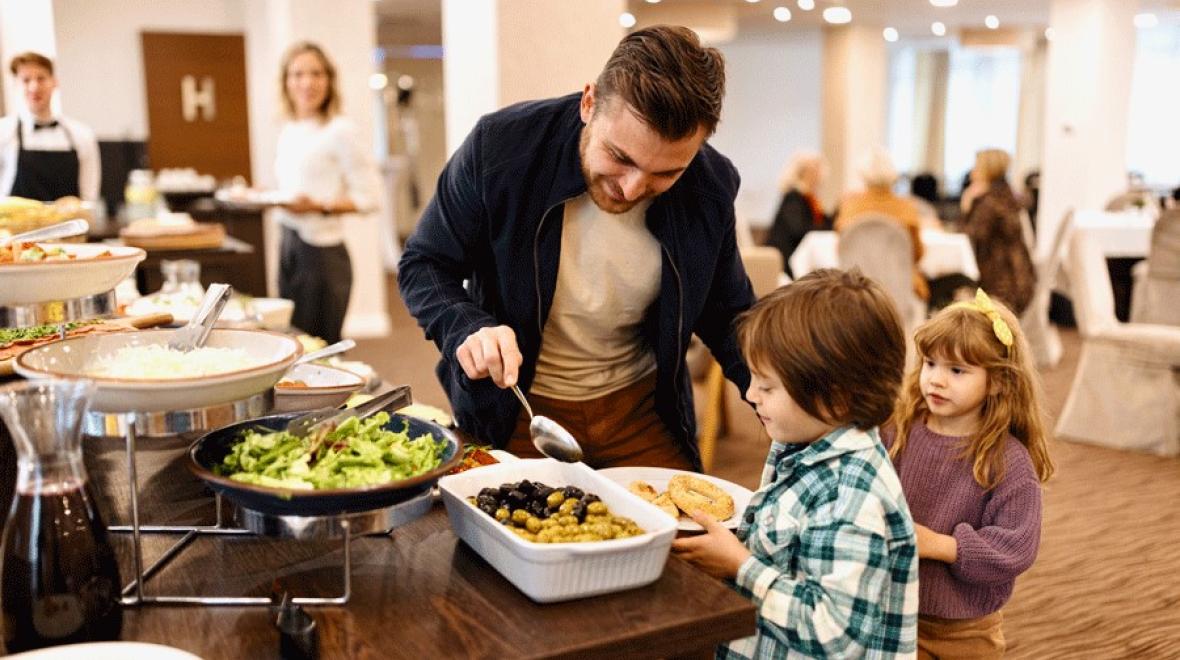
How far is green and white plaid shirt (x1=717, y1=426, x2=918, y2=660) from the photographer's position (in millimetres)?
1282

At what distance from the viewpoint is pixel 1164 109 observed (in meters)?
14.7

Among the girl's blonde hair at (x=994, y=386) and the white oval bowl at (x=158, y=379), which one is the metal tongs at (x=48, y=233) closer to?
the white oval bowl at (x=158, y=379)

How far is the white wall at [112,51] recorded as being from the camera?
945cm

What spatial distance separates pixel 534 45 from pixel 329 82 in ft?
4.97

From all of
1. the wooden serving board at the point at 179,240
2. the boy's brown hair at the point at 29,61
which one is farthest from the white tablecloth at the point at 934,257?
the boy's brown hair at the point at 29,61

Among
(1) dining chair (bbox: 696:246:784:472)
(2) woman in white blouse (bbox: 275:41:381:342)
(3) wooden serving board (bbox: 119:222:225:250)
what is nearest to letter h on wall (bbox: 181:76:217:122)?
(2) woman in white blouse (bbox: 275:41:381:342)

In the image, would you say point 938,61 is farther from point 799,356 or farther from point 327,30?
point 799,356

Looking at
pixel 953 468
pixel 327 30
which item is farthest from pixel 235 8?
pixel 953 468

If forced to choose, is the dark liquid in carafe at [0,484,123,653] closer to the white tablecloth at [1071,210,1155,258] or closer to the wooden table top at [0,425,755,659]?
the wooden table top at [0,425,755,659]

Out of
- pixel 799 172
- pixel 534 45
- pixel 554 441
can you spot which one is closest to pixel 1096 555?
pixel 534 45

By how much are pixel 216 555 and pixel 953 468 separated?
4.26ft

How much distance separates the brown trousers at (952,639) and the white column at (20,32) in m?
5.86

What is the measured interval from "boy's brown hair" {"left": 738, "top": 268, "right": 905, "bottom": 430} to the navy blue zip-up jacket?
0.45 metres

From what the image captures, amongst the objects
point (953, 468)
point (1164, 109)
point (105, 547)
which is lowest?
point (953, 468)
